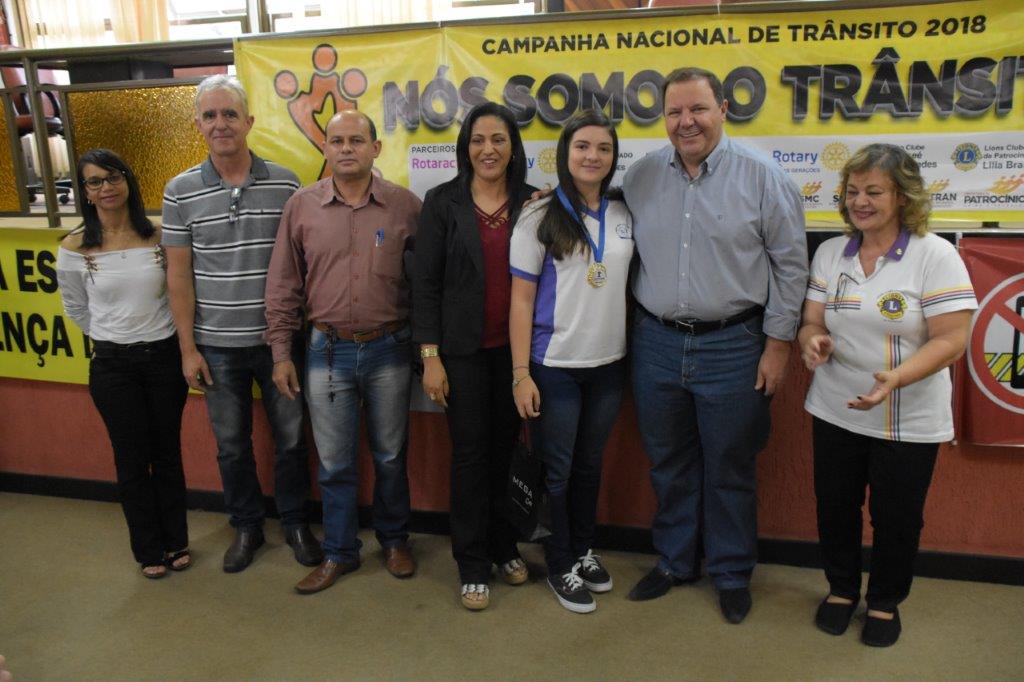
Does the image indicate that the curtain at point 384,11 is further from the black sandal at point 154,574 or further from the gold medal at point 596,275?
the black sandal at point 154,574

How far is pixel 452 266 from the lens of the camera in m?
2.26

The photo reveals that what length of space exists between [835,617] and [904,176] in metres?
1.32

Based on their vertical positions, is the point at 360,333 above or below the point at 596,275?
below

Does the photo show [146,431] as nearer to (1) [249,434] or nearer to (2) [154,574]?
(1) [249,434]

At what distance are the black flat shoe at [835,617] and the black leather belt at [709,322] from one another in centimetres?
94

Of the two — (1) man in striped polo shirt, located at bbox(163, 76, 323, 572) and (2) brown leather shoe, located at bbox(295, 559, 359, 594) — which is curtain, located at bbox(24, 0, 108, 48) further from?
(2) brown leather shoe, located at bbox(295, 559, 359, 594)

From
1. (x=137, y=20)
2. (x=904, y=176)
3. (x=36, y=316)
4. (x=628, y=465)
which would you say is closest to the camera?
(x=904, y=176)

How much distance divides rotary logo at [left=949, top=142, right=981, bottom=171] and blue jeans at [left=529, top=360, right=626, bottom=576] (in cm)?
122

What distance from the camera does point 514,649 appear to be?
223cm

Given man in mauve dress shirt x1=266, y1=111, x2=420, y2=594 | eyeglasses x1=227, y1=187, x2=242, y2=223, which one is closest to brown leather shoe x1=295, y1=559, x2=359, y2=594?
man in mauve dress shirt x1=266, y1=111, x2=420, y2=594

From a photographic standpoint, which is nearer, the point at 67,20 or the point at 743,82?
the point at 743,82

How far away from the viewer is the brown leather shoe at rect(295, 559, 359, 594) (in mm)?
2562

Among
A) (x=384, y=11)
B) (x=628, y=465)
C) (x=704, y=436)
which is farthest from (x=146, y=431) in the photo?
(x=384, y=11)

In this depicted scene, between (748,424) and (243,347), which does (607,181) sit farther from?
(243,347)
